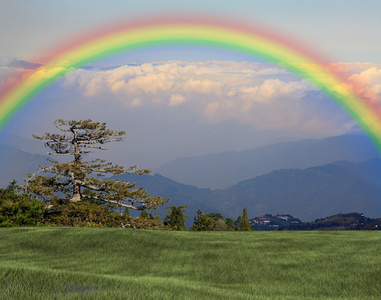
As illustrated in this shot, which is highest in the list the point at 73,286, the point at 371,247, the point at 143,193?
the point at 143,193

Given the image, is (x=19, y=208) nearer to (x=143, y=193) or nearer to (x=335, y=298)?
(x=143, y=193)

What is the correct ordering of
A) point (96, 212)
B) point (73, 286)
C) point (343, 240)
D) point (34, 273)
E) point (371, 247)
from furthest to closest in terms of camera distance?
point (96, 212)
point (343, 240)
point (371, 247)
point (34, 273)
point (73, 286)

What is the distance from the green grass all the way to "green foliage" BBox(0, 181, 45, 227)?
11.4 metres

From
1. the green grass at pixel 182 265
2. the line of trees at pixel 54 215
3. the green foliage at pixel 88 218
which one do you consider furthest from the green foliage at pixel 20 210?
the green grass at pixel 182 265

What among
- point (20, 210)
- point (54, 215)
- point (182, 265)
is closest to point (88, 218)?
point (54, 215)

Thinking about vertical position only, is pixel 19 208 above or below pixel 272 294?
above

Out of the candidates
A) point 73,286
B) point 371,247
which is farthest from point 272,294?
point 371,247

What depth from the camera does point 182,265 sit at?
1430cm

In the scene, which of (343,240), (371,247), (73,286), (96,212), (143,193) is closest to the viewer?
(73,286)

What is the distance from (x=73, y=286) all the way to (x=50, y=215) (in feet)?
97.8

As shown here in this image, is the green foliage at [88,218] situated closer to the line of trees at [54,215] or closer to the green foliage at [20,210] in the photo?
the line of trees at [54,215]

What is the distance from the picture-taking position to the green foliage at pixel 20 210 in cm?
3188

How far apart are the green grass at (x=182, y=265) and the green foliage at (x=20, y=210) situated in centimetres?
1142

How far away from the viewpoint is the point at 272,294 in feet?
33.7
